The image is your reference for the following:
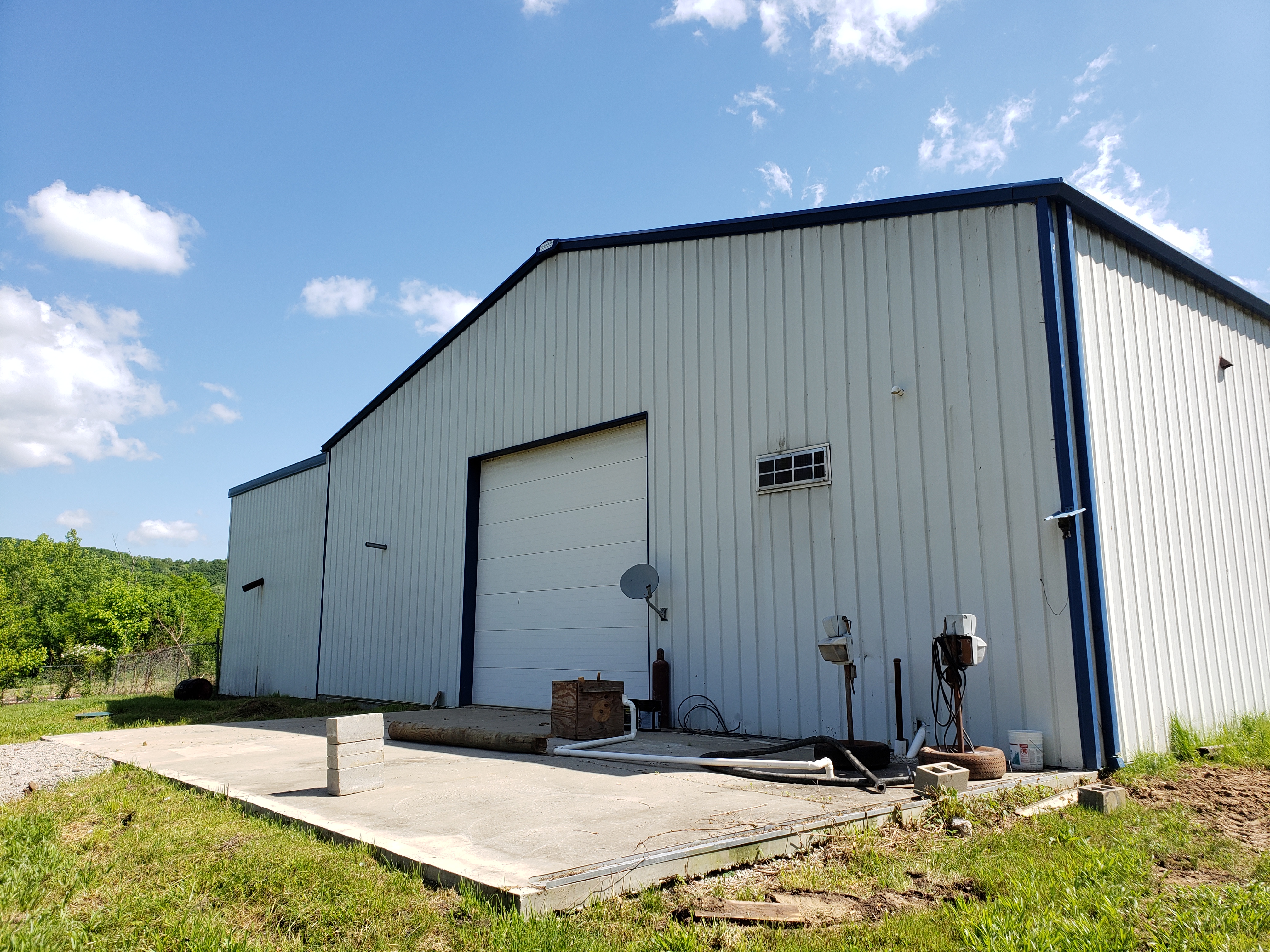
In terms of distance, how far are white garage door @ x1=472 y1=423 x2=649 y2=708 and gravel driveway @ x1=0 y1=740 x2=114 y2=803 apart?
15.8ft

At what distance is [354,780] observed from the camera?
4895 mm

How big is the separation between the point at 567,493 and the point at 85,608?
116ft

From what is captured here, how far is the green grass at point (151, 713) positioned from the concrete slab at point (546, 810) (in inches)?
124

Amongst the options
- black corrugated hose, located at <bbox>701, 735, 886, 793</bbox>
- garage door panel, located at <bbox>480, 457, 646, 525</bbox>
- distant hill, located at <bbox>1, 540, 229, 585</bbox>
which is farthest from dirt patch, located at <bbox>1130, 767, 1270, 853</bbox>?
distant hill, located at <bbox>1, 540, 229, 585</bbox>

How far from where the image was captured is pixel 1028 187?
21.2ft

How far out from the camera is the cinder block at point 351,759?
4.79 m

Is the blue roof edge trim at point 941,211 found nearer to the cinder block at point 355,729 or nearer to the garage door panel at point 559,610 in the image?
the garage door panel at point 559,610

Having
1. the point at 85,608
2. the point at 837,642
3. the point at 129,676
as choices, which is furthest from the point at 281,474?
the point at 85,608

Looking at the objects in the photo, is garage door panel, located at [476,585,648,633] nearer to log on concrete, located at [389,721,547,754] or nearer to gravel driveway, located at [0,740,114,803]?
log on concrete, located at [389,721,547,754]

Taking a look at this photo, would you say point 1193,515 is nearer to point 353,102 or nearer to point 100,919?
point 100,919

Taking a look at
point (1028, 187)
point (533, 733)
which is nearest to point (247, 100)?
point (533, 733)

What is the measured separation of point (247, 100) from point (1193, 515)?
10.7 metres

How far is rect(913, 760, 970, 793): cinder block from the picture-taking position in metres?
4.66

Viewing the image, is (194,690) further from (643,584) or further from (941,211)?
(941,211)
